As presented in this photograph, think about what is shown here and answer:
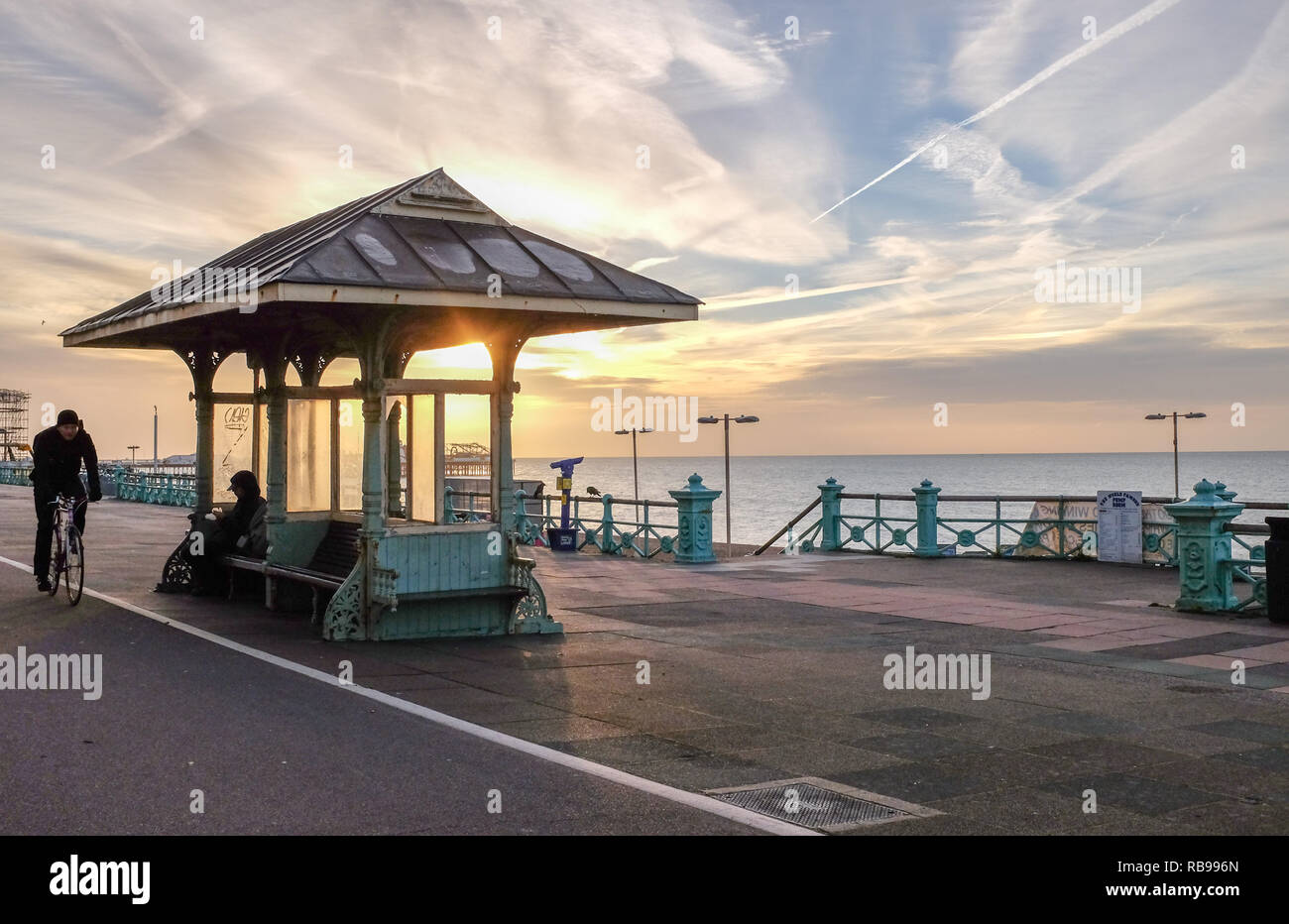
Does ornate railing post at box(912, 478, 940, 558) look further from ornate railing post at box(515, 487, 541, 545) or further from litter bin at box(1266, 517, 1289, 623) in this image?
litter bin at box(1266, 517, 1289, 623)

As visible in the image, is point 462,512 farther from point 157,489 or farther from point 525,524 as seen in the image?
point 157,489

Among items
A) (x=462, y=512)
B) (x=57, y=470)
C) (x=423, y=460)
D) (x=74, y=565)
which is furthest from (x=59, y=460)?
(x=462, y=512)

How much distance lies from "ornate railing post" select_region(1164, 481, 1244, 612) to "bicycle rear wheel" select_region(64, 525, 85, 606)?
12679mm

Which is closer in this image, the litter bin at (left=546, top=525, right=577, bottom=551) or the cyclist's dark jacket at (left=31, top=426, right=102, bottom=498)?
the cyclist's dark jacket at (left=31, top=426, right=102, bottom=498)

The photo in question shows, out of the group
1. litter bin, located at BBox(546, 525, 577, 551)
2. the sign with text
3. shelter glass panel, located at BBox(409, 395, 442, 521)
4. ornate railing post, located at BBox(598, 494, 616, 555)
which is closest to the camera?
shelter glass panel, located at BBox(409, 395, 442, 521)

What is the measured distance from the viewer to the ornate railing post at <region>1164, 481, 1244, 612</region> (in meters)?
14.9

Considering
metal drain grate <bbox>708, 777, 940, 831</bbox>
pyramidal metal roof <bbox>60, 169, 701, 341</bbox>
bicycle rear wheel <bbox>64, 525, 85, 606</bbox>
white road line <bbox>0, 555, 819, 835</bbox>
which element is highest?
pyramidal metal roof <bbox>60, 169, 701, 341</bbox>

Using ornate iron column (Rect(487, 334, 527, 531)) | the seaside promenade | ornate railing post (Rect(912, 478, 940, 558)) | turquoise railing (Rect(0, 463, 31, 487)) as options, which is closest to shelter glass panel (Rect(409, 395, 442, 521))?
ornate iron column (Rect(487, 334, 527, 531))

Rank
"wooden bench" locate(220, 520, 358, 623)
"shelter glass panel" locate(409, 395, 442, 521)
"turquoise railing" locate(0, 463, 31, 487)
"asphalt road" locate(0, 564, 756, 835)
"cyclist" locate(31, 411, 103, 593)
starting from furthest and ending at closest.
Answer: "turquoise railing" locate(0, 463, 31, 487)
"cyclist" locate(31, 411, 103, 593)
"wooden bench" locate(220, 520, 358, 623)
"shelter glass panel" locate(409, 395, 442, 521)
"asphalt road" locate(0, 564, 756, 835)

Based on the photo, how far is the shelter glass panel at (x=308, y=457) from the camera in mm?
14742

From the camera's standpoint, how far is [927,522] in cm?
2336

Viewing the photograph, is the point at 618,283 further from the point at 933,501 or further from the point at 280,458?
the point at 933,501

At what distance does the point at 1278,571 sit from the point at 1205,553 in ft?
3.61

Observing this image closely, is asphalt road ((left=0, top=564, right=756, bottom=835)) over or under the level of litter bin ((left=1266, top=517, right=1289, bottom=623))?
under
